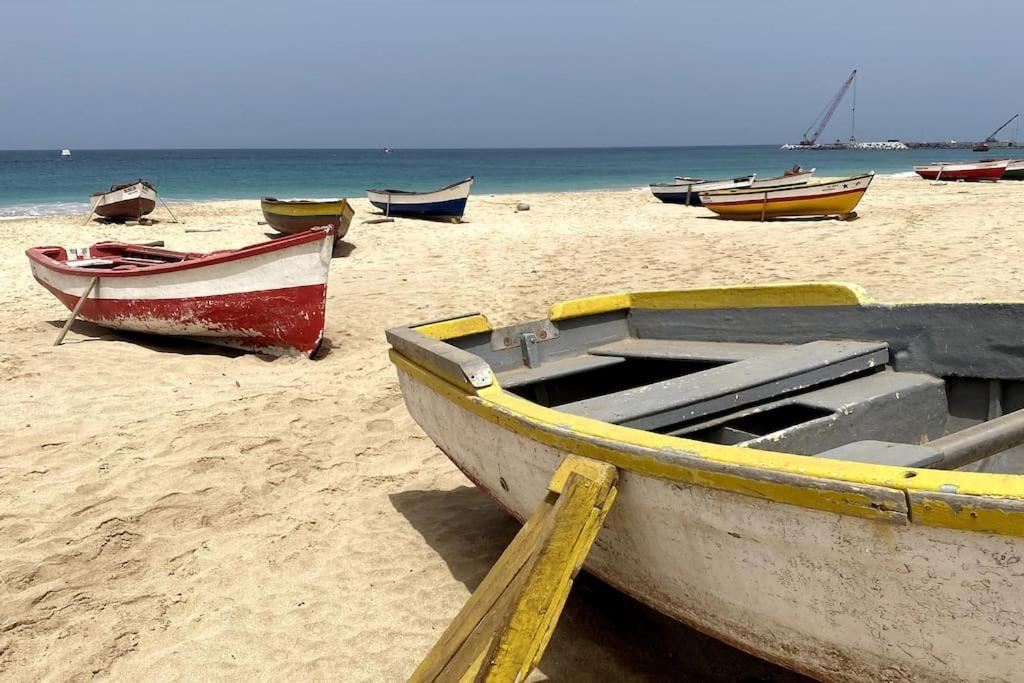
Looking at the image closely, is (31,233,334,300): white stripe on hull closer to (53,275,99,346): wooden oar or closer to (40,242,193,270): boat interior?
(53,275,99,346): wooden oar

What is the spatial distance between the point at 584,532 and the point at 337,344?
5.47m

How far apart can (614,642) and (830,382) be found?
1516mm

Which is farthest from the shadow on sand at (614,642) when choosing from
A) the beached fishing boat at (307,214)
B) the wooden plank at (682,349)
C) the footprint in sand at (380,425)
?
the beached fishing boat at (307,214)

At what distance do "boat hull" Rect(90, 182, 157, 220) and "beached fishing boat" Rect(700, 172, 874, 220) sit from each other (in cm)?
1303

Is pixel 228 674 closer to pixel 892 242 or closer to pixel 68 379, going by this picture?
pixel 68 379

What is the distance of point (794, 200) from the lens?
15031 mm

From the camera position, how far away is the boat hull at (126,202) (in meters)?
17.7

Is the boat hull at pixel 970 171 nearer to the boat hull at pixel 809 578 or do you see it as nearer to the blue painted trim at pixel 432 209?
the blue painted trim at pixel 432 209

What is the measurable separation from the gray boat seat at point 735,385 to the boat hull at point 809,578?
630 mm

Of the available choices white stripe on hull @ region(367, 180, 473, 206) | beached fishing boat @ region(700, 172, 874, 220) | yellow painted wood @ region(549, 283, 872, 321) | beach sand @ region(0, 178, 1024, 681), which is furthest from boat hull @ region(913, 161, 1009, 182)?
yellow painted wood @ region(549, 283, 872, 321)

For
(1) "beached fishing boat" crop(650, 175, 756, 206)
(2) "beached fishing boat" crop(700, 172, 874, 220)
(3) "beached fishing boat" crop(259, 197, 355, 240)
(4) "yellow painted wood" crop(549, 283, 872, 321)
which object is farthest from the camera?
(1) "beached fishing boat" crop(650, 175, 756, 206)

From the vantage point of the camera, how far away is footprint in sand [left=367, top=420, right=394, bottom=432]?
521 cm

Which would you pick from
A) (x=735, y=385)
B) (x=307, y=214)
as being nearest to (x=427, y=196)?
(x=307, y=214)

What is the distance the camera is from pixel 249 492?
4.30 meters
